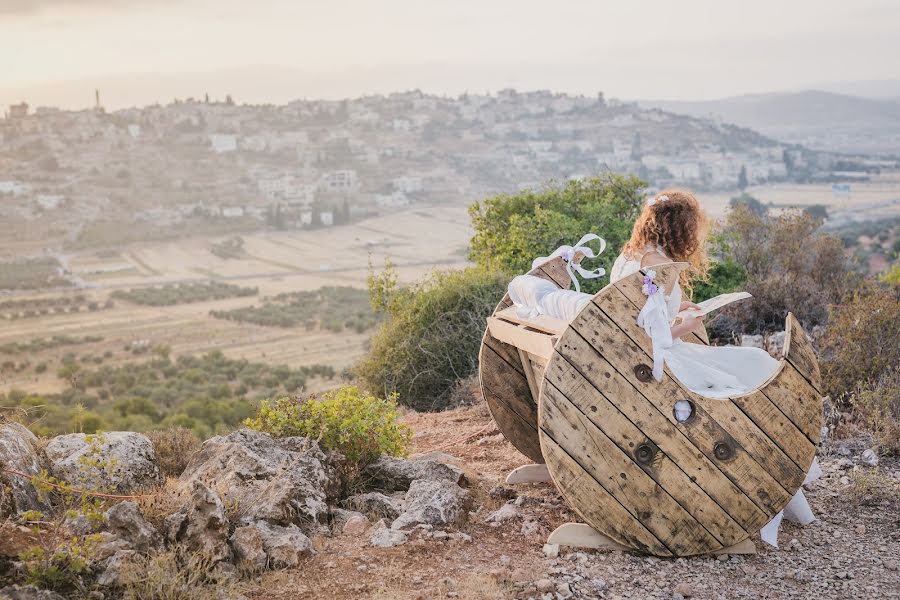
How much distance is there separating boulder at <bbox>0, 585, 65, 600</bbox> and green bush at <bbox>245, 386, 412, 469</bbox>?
1.85 meters

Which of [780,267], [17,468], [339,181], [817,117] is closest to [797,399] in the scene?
[17,468]

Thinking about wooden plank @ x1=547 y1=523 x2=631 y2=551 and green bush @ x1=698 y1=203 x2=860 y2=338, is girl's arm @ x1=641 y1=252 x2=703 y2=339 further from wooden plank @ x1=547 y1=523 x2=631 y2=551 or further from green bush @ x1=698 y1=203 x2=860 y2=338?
green bush @ x1=698 y1=203 x2=860 y2=338

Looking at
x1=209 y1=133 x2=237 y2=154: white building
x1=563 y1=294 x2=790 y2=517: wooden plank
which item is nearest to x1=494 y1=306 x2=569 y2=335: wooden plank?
x1=563 y1=294 x2=790 y2=517: wooden plank

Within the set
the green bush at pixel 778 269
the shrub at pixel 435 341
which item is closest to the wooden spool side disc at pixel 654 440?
the shrub at pixel 435 341

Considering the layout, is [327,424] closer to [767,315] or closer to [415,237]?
[767,315]

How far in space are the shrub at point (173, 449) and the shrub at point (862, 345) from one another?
524 cm

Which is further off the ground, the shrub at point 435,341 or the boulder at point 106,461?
the boulder at point 106,461

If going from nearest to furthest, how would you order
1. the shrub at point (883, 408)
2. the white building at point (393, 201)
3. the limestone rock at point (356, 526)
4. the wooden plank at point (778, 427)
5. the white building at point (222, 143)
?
the wooden plank at point (778, 427)
the limestone rock at point (356, 526)
the shrub at point (883, 408)
the white building at point (393, 201)
the white building at point (222, 143)

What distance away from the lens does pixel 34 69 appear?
114ft

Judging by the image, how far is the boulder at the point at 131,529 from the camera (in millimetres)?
3508

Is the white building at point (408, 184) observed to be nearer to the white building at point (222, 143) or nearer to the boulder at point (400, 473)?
the white building at point (222, 143)

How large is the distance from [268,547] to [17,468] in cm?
135

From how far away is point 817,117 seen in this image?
4191 centimetres

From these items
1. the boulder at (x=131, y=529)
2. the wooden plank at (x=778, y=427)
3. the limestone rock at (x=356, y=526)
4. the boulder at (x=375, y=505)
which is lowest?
the boulder at (x=375, y=505)
